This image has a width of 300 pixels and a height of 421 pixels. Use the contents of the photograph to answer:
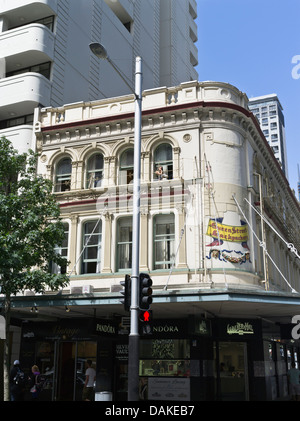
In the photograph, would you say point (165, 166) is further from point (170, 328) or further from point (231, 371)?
point (231, 371)

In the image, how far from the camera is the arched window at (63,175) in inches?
941

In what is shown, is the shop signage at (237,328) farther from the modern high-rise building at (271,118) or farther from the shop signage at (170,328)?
the modern high-rise building at (271,118)

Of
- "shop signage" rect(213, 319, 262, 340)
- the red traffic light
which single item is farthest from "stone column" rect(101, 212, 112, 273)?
the red traffic light

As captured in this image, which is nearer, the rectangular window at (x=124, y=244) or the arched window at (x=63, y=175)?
the rectangular window at (x=124, y=244)

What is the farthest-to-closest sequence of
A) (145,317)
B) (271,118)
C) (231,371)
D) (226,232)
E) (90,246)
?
(271,118)
(90,246)
(231,371)
(226,232)
(145,317)

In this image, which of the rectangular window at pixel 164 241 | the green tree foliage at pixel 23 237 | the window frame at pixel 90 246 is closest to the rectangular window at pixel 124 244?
the window frame at pixel 90 246

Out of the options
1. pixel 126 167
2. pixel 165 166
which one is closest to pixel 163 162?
pixel 165 166

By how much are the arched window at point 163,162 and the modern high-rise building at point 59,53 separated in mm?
7020

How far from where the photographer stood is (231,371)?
68.1 ft

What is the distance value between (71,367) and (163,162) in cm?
1007

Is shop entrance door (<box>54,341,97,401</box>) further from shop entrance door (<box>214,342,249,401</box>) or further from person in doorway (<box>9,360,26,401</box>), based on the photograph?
shop entrance door (<box>214,342,249,401</box>)

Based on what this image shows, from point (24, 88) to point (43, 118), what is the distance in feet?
7.92
